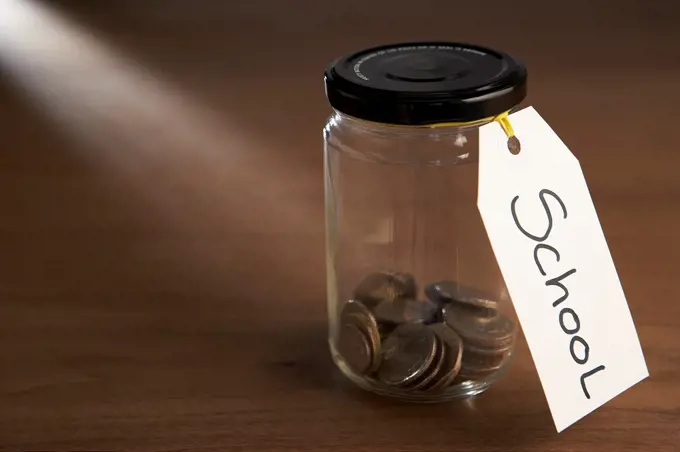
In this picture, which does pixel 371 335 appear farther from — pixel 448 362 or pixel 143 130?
pixel 143 130

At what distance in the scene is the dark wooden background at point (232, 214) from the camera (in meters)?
0.55

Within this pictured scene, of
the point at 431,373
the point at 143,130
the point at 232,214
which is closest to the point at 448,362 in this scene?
the point at 431,373

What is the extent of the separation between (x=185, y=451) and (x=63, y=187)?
1.50ft

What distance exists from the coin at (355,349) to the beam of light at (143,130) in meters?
0.23

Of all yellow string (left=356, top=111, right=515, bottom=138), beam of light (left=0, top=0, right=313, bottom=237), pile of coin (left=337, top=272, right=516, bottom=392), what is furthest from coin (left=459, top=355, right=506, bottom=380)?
beam of light (left=0, top=0, right=313, bottom=237)

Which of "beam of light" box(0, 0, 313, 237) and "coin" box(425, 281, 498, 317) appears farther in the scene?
"beam of light" box(0, 0, 313, 237)

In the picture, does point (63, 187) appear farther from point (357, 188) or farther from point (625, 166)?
point (625, 166)

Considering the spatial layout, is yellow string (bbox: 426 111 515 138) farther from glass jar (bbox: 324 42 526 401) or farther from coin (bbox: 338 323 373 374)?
coin (bbox: 338 323 373 374)

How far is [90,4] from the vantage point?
1.31 metres

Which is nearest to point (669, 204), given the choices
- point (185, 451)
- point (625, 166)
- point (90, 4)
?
point (625, 166)

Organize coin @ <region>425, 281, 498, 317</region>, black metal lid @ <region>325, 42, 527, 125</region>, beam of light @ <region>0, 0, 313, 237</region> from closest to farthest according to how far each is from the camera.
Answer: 1. black metal lid @ <region>325, 42, 527, 125</region>
2. coin @ <region>425, 281, 498, 317</region>
3. beam of light @ <region>0, 0, 313, 237</region>

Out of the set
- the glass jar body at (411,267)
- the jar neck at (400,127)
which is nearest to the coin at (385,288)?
the glass jar body at (411,267)

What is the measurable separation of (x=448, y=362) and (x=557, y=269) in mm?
94

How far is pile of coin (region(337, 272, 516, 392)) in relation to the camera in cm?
57
